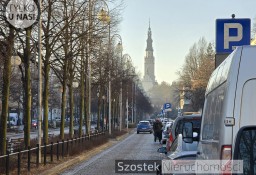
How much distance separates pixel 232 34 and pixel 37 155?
9.77 metres

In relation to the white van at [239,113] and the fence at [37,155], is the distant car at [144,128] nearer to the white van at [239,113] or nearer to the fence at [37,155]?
the fence at [37,155]

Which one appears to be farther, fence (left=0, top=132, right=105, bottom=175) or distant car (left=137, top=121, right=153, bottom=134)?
distant car (left=137, top=121, right=153, bottom=134)

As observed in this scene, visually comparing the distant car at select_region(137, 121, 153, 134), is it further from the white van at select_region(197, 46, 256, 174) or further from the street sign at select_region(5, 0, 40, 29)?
the white van at select_region(197, 46, 256, 174)

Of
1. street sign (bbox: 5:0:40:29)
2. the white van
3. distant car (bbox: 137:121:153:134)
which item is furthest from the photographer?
distant car (bbox: 137:121:153:134)

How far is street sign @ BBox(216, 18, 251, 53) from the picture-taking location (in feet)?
38.0

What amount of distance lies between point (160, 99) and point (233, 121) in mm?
191486

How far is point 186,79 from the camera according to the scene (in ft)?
258

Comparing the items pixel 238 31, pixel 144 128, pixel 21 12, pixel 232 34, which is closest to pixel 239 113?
pixel 232 34

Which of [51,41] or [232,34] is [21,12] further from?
[232,34]

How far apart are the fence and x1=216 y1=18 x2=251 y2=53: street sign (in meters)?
6.17

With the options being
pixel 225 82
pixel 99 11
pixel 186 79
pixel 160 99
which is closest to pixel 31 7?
pixel 99 11

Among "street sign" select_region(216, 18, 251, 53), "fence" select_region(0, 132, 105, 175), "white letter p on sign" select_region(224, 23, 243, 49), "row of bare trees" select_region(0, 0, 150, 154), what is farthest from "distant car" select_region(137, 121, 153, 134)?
"white letter p on sign" select_region(224, 23, 243, 49)

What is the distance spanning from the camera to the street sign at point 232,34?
11.6m

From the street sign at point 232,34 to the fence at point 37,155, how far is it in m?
6.17
